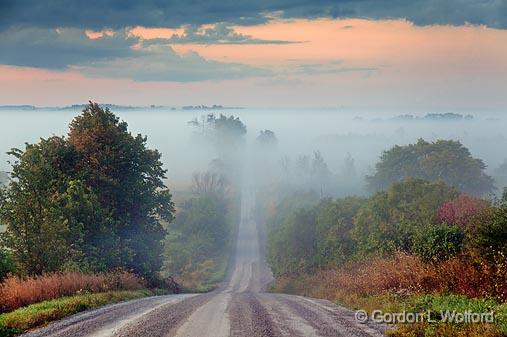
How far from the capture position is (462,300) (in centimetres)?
1410

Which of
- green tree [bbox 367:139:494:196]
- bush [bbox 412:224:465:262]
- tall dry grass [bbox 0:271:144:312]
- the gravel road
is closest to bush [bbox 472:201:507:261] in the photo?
bush [bbox 412:224:465:262]

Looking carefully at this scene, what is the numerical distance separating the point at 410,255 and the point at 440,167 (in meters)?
73.3

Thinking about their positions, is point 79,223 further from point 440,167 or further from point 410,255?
point 440,167

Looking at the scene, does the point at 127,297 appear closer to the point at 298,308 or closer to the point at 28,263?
the point at 28,263

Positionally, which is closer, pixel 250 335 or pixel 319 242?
pixel 250 335

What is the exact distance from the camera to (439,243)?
1942 centimetres

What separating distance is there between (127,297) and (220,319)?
8.96 m

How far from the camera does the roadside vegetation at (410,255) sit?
46.7ft

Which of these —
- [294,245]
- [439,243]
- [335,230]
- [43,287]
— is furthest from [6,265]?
[294,245]

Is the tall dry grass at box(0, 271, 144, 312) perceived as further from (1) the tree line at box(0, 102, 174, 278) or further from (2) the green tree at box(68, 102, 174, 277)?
(2) the green tree at box(68, 102, 174, 277)

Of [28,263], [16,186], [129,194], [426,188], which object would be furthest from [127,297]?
[426,188]

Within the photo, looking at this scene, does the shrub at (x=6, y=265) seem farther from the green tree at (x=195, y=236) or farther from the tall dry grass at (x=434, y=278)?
the green tree at (x=195, y=236)

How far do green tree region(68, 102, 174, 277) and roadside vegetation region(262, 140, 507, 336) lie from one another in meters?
13.0

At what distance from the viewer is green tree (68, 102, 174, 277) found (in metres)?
36.1
